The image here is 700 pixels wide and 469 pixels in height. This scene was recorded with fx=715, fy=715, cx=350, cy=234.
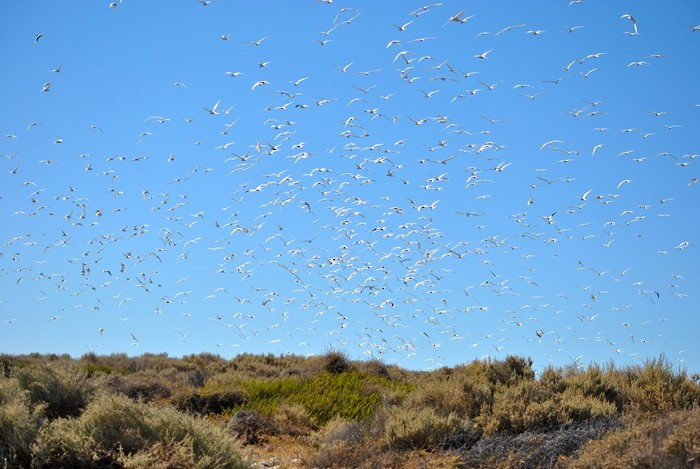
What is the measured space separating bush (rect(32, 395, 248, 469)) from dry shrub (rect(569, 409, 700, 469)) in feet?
14.2

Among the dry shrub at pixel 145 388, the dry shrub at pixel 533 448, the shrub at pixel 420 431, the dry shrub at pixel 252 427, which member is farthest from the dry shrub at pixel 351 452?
the dry shrub at pixel 145 388

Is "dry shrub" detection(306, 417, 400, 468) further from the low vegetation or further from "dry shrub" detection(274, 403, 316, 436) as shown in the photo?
"dry shrub" detection(274, 403, 316, 436)

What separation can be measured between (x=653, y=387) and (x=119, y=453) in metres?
8.43

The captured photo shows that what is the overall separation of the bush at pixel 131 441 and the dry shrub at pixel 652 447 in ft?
14.2

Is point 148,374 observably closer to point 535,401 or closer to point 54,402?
point 54,402

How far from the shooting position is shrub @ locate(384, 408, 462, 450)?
34.6 feet

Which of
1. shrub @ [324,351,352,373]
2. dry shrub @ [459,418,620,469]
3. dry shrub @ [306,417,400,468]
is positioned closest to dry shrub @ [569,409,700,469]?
dry shrub @ [459,418,620,469]

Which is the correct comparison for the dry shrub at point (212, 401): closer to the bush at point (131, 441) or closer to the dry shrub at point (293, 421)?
the dry shrub at point (293, 421)

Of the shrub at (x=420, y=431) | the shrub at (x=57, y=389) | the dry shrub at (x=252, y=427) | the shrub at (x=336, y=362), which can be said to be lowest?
the shrub at (x=420, y=431)

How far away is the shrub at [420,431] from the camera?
10531mm

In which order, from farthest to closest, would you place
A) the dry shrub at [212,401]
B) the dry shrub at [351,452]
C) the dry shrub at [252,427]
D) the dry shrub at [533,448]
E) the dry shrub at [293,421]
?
the dry shrub at [212,401] → the dry shrub at [293,421] → the dry shrub at [252,427] → the dry shrub at [351,452] → the dry shrub at [533,448]

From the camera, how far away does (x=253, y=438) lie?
14.3 metres

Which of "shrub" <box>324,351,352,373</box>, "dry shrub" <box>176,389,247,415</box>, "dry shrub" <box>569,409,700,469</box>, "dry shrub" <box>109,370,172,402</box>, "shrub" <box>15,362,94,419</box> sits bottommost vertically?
"dry shrub" <box>569,409,700,469</box>

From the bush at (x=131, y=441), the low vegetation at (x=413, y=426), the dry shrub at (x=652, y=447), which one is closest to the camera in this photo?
the dry shrub at (x=652, y=447)
